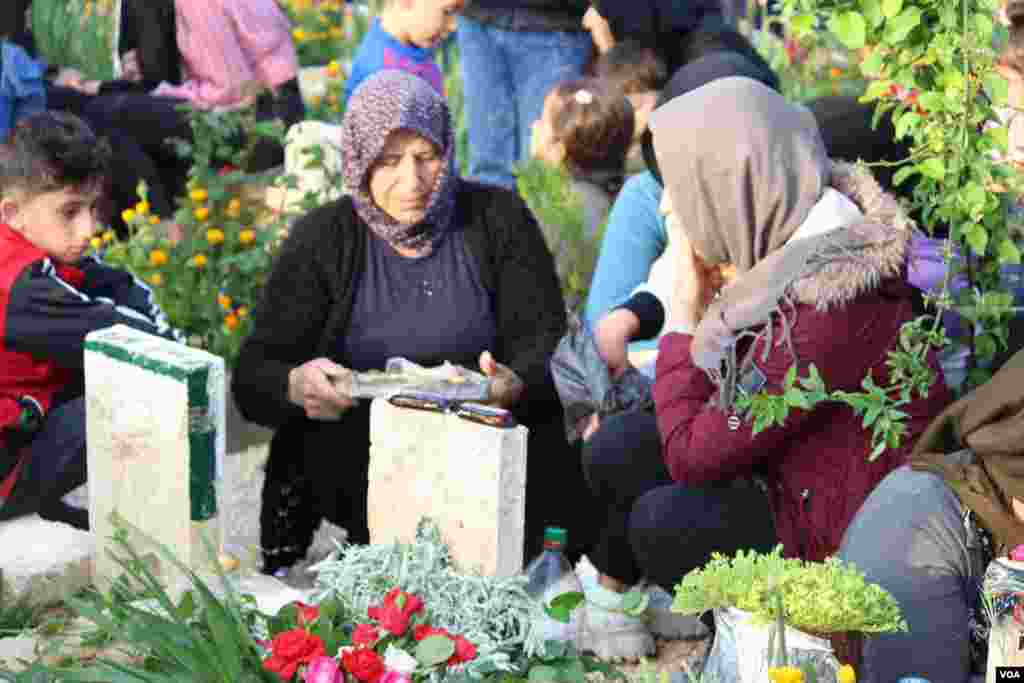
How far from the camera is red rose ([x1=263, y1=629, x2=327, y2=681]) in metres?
2.60

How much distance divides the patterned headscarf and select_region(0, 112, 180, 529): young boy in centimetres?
65

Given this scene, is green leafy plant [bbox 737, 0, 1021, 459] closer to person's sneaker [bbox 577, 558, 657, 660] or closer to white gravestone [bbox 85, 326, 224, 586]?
person's sneaker [bbox 577, 558, 657, 660]

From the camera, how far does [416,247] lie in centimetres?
436

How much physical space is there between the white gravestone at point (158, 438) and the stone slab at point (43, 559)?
0.28 metres

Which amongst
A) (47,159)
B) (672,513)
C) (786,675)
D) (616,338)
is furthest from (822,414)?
(47,159)

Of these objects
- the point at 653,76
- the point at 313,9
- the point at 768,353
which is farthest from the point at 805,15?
the point at 313,9

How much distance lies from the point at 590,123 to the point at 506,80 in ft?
3.51

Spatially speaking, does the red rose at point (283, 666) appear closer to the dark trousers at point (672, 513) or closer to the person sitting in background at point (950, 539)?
the person sitting in background at point (950, 539)

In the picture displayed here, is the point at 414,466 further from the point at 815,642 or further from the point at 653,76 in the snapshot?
the point at 653,76

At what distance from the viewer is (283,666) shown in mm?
2605

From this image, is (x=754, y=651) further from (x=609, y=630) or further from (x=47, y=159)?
(x=47, y=159)

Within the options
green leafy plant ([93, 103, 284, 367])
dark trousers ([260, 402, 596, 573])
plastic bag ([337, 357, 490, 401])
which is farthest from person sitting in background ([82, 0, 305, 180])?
plastic bag ([337, 357, 490, 401])

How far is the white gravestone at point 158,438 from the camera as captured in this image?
3076mm

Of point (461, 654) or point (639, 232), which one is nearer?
point (461, 654)
